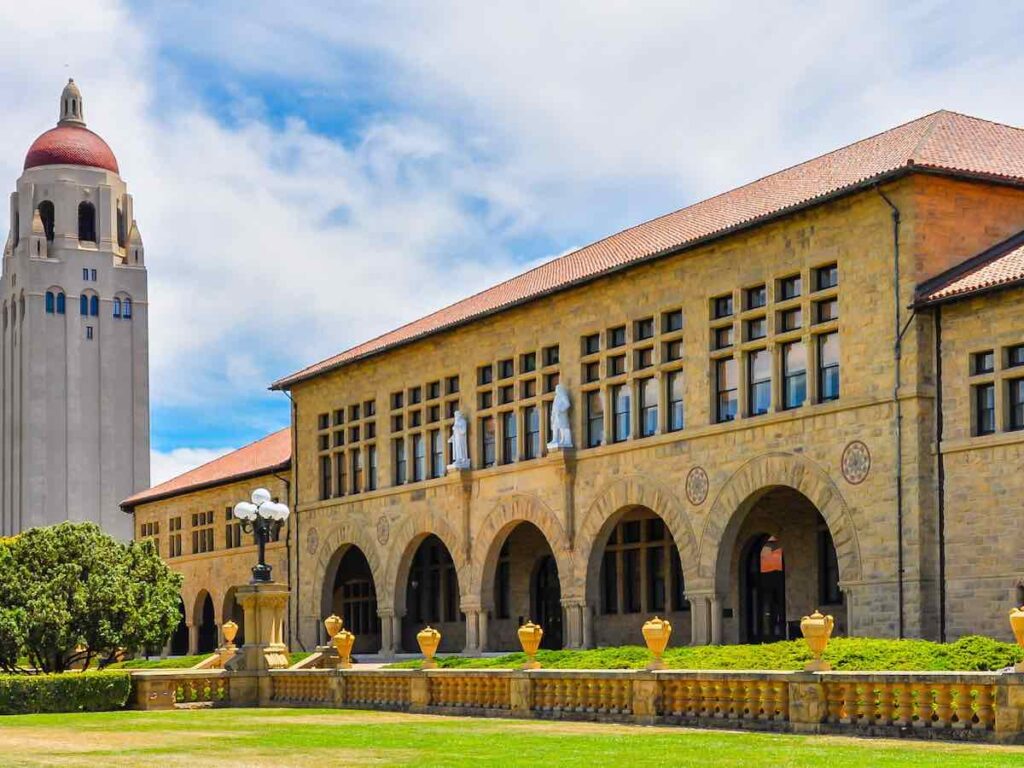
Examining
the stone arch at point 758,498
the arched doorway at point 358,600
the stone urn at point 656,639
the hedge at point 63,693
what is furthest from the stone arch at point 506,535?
the stone urn at point 656,639

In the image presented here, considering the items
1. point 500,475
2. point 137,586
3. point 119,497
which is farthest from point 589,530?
point 119,497

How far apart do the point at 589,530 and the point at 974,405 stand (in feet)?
→ 44.9

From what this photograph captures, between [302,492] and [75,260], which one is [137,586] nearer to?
[302,492]

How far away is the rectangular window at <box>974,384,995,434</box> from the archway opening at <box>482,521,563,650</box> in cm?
2090

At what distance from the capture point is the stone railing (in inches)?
785

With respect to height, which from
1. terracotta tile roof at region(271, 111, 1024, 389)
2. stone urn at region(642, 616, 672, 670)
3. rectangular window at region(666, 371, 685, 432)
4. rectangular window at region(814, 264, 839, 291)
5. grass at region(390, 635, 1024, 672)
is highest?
terracotta tile roof at region(271, 111, 1024, 389)

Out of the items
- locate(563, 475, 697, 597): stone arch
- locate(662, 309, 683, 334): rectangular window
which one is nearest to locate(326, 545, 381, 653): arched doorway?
locate(563, 475, 697, 597): stone arch

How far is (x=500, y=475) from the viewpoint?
48875mm

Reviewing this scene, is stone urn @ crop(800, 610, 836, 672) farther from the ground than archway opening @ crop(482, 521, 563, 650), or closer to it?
farther from the ground

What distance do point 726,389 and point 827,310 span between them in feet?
12.8

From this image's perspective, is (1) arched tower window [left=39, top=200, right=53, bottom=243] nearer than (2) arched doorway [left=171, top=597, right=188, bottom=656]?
No

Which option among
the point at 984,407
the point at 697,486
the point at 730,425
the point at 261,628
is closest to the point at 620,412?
the point at 697,486

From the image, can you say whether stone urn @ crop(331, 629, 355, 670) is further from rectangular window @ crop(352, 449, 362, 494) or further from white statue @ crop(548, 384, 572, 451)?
rectangular window @ crop(352, 449, 362, 494)

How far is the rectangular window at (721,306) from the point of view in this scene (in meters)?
39.8
